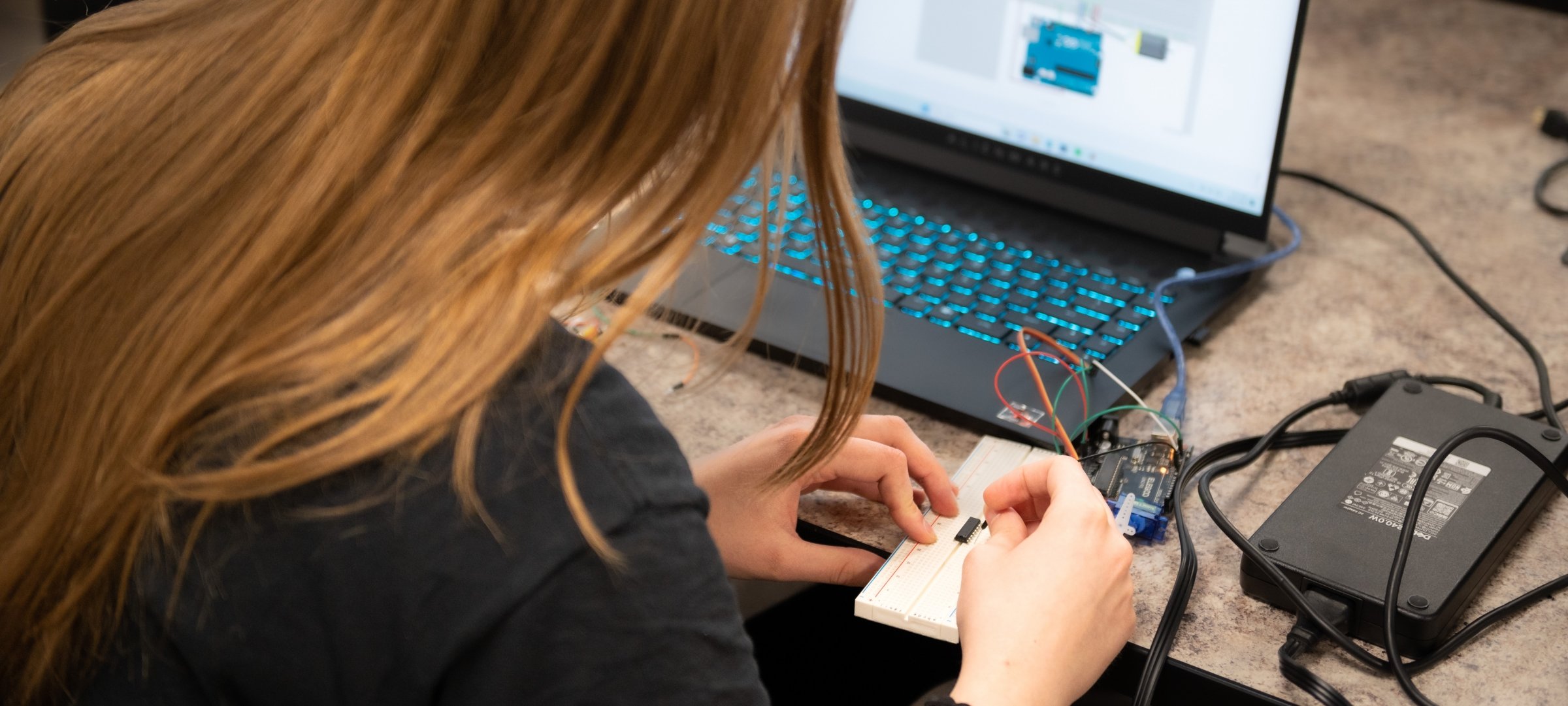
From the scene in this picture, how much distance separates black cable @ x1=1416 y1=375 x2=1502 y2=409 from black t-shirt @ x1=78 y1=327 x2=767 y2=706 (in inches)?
23.1

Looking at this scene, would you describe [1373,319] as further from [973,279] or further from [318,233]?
[318,233]

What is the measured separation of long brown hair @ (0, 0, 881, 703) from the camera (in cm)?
47

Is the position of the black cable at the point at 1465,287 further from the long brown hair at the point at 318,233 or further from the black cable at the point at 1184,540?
the long brown hair at the point at 318,233

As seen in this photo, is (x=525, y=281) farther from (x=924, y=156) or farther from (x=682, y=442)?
(x=924, y=156)

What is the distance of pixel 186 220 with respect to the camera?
A: 512 mm

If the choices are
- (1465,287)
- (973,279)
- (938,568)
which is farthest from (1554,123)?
(938,568)

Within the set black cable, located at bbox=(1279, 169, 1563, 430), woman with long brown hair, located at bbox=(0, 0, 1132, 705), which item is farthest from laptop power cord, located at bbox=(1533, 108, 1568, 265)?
woman with long brown hair, located at bbox=(0, 0, 1132, 705)

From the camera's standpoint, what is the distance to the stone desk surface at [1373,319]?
65 cm

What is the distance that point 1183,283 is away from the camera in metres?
0.96

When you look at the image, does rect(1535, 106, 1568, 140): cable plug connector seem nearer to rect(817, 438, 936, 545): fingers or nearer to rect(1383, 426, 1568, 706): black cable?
rect(1383, 426, 1568, 706): black cable

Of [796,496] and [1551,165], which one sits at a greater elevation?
[1551,165]

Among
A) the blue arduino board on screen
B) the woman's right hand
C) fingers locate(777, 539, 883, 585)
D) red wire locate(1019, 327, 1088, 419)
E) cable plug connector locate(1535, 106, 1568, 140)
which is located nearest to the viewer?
the woman's right hand

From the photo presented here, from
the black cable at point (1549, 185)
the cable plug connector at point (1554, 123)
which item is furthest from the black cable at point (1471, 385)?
the cable plug connector at point (1554, 123)

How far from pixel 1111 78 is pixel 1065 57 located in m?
0.04
